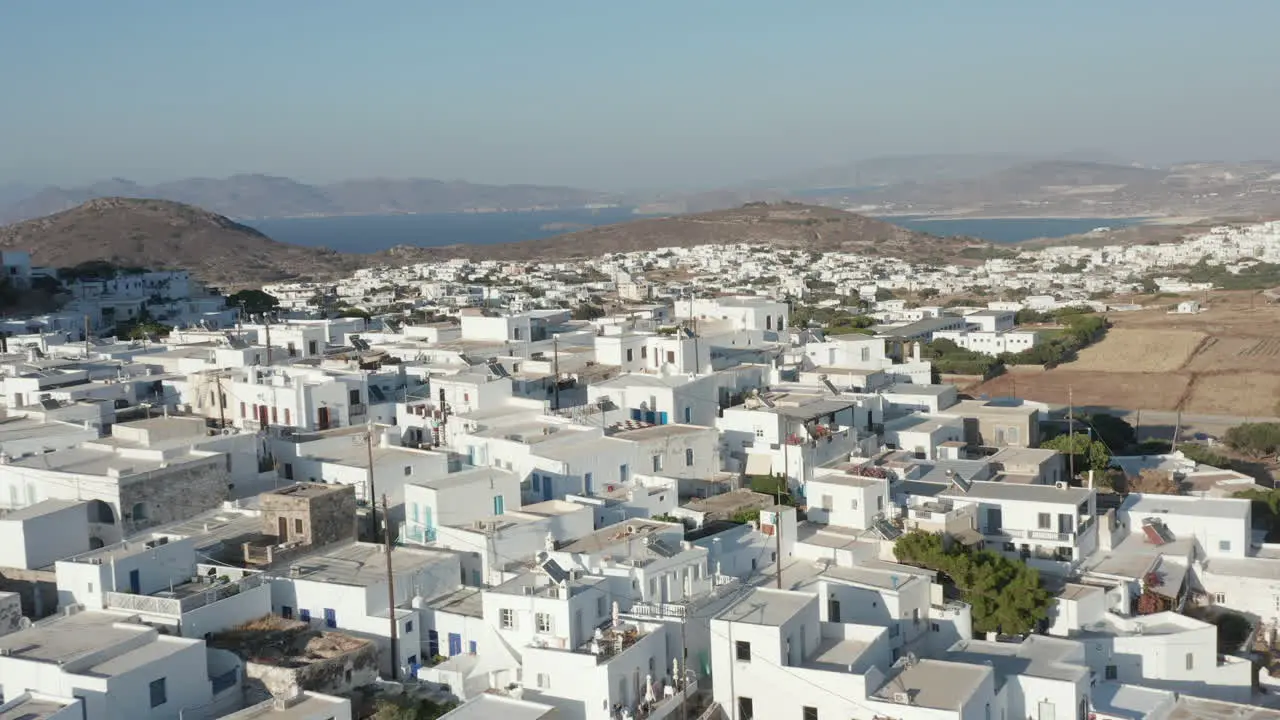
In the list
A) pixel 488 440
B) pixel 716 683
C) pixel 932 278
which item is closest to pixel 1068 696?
pixel 716 683

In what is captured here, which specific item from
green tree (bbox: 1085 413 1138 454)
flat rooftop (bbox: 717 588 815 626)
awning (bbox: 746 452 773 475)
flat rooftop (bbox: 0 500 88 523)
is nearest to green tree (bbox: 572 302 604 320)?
green tree (bbox: 1085 413 1138 454)

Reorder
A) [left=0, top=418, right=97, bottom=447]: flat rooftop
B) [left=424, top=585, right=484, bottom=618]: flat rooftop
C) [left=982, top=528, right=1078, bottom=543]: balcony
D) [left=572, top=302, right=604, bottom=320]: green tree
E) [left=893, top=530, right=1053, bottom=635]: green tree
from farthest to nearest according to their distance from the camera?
[left=572, top=302, right=604, bottom=320]: green tree
[left=0, top=418, right=97, bottom=447]: flat rooftop
[left=982, top=528, right=1078, bottom=543]: balcony
[left=893, top=530, right=1053, bottom=635]: green tree
[left=424, top=585, right=484, bottom=618]: flat rooftop

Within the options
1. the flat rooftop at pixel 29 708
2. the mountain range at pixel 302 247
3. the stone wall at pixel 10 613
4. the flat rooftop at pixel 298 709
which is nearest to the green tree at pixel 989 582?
the flat rooftop at pixel 298 709

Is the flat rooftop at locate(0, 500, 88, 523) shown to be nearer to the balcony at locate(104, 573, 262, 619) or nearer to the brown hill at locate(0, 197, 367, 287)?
the balcony at locate(104, 573, 262, 619)

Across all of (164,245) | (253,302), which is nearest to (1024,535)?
(253,302)

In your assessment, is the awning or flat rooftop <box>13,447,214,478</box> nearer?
flat rooftop <box>13,447,214,478</box>
